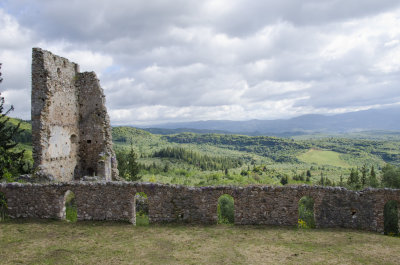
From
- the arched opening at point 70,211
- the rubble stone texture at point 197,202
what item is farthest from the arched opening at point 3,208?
the arched opening at point 70,211

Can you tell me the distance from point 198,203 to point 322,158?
16697 cm

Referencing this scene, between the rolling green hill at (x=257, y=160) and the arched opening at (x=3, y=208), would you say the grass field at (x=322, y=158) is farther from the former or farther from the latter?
the arched opening at (x=3, y=208)

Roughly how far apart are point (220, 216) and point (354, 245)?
12987 millimetres

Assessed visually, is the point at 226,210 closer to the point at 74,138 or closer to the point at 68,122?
the point at 74,138

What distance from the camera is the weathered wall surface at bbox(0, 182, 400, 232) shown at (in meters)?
16.6

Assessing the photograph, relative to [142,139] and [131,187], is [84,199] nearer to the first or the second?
[131,187]

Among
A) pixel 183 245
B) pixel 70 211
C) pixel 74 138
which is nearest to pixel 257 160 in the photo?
pixel 74 138

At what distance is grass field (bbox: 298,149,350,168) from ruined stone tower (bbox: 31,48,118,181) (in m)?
144

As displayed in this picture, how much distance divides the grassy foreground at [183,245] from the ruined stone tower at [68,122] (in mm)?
Answer: 6207

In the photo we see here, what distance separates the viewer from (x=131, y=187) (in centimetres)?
1677

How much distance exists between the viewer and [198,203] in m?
16.9

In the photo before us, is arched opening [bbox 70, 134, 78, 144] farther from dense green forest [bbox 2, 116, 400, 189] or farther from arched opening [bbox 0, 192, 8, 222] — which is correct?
dense green forest [bbox 2, 116, 400, 189]

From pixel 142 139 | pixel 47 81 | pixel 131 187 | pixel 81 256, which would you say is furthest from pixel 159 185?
pixel 142 139

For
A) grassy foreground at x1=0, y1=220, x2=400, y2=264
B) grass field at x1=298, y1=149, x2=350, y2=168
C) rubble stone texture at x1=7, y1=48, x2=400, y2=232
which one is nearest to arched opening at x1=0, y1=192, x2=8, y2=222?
rubble stone texture at x1=7, y1=48, x2=400, y2=232
